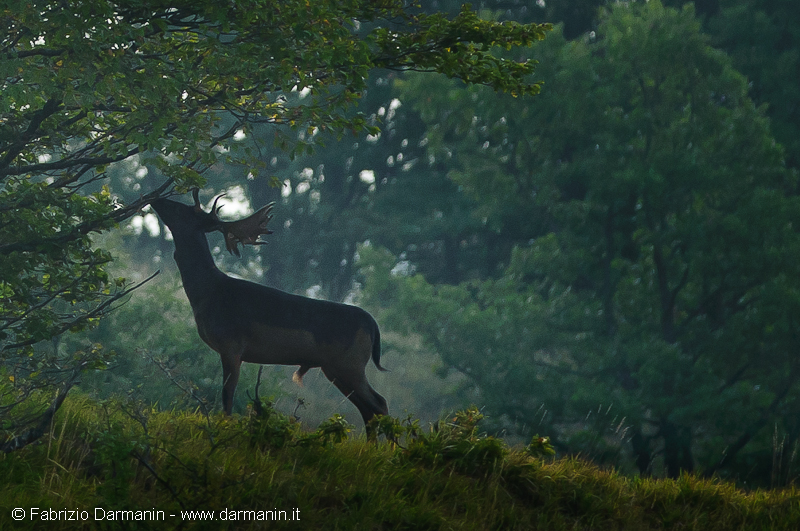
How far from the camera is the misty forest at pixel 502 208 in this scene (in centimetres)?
709

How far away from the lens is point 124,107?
7906 mm

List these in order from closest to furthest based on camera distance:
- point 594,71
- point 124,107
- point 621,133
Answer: point 124,107, point 621,133, point 594,71

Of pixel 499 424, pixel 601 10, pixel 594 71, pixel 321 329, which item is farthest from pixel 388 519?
pixel 601 10

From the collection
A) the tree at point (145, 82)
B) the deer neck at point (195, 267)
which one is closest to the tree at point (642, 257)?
the deer neck at point (195, 267)

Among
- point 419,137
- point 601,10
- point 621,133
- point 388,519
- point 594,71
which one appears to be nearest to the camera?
point 388,519

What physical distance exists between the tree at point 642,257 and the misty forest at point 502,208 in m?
0.06

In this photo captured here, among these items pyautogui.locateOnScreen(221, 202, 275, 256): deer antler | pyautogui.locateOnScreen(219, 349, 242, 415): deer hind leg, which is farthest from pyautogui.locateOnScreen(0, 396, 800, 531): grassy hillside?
pyautogui.locateOnScreen(221, 202, 275, 256): deer antler

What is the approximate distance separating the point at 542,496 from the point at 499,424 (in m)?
9.85

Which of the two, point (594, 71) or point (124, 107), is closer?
point (124, 107)

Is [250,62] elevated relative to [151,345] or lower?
elevated

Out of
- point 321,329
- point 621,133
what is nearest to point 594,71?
point 621,133

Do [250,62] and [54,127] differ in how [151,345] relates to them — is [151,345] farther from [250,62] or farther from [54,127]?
[250,62]

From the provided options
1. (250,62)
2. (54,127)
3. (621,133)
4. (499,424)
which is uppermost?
(250,62)

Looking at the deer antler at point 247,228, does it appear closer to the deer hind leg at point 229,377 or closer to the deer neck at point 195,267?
the deer neck at point 195,267
